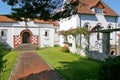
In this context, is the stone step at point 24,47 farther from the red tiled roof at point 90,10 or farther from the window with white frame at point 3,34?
the red tiled roof at point 90,10

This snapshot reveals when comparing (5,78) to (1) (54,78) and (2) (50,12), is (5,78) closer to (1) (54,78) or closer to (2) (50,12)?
(1) (54,78)

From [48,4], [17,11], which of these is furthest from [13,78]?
[48,4]

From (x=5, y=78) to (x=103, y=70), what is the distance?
7.30 metres

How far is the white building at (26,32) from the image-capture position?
3994cm

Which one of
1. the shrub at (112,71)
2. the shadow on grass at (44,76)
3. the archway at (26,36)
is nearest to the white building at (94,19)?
the archway at (26,36)

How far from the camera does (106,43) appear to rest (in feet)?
72.8

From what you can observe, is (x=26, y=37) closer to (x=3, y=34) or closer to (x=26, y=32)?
(x=26, y=32)

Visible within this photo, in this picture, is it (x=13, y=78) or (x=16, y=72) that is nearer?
(x=13, y=78)

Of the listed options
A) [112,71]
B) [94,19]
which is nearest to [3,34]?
[94,19]

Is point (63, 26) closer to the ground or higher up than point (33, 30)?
higher up

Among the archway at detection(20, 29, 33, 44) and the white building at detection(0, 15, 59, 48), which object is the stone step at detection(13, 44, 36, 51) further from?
the archway at detection(20, 29, 33, 44)

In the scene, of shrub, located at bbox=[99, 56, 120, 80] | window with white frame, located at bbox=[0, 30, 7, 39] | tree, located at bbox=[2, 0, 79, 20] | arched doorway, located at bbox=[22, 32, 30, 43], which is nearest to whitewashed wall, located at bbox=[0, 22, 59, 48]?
window with white frame, located at bbox=[0, 30, 7, 39]

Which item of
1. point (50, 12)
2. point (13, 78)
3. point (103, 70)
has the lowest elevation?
point (13, 78)

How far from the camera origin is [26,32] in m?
42.0
